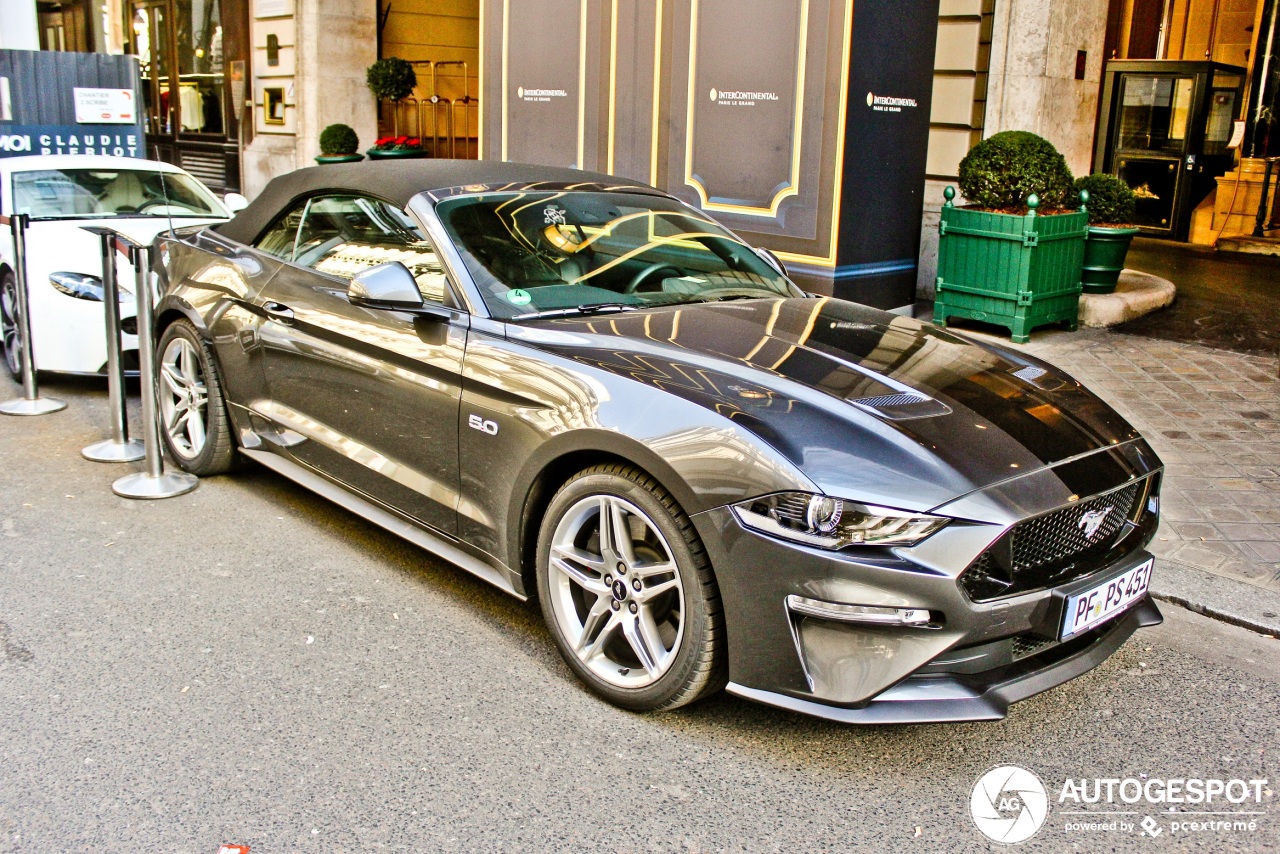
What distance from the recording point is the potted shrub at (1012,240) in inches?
337

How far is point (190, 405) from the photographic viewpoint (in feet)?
18.5

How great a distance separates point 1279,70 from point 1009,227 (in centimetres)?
937

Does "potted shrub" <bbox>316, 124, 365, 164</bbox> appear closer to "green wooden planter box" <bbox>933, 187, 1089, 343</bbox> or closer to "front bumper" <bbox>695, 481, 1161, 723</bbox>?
"green wooden planter box" <bbox>933, 187, 1089, 343</bbox>

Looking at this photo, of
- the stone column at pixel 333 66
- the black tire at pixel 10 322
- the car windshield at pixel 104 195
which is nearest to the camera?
the black tire at pixel 10 322

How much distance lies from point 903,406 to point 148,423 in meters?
3.74

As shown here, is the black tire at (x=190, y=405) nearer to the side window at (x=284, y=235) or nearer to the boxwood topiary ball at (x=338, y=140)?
the side window at (x=284, y=235)

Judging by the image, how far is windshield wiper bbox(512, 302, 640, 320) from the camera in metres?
4.02

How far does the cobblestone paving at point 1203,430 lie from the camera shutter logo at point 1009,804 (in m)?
Answer: 1.89

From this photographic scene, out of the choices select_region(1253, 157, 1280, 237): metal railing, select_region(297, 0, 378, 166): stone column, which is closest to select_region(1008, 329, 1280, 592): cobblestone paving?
select_region(1253, 157, 1280, 237): metal railing

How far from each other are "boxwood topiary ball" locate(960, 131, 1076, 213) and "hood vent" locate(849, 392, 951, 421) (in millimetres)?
5818

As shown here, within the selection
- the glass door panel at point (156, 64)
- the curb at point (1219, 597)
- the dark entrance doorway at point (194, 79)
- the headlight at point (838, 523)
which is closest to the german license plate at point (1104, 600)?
the headlight at point (838, 523)

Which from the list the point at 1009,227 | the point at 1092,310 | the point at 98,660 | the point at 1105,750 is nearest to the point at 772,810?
the point at 1105,750


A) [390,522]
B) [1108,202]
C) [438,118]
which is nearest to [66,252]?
[390,522]

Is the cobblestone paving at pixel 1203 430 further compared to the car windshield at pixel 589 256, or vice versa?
the cobblestone paving at pixel 1203 430
